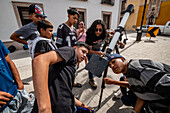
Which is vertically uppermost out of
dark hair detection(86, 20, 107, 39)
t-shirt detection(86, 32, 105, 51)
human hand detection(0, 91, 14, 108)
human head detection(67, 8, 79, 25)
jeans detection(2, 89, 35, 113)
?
human head detection(67, 8, 79, 25)

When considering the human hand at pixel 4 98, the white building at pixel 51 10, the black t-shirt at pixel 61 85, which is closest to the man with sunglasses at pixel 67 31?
the black t-shirt at pixel 61 85

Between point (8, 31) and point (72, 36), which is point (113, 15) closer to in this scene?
point (72, 36)

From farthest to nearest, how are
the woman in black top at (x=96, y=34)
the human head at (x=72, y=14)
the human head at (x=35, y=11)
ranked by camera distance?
1. the woman in black top at (x=96, y=34)
2. the human head at (x=72, y=14)
3. the human head at (x=35, y=11)

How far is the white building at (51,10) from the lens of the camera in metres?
4.59

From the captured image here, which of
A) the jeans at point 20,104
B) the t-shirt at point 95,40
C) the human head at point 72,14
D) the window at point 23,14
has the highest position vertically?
the window at point 23,14

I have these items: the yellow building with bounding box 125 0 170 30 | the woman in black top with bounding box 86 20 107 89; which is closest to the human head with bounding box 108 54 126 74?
the woman in black top with bounding box 86 20 107 89

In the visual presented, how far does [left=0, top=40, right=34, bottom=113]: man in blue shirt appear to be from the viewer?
2.69ft

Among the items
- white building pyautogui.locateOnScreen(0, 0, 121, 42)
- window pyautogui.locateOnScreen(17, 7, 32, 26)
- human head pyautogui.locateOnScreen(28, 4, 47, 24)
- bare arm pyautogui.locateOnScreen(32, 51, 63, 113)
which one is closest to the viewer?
bare arm pyautogui.locateOnScreen(32, 51, 63, 113)

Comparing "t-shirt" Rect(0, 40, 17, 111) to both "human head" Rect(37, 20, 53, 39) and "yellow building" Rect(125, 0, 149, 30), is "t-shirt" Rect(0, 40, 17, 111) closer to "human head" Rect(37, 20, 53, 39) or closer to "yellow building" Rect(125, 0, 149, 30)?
"human head" Rect(37, 20, 53, 39)

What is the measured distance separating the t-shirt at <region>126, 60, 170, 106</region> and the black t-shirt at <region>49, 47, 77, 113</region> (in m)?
0.78

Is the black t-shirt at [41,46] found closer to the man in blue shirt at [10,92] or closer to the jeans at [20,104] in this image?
the man in blue shirt at [10,92]

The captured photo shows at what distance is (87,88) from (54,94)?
1.54 metres

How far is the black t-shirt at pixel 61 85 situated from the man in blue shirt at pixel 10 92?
0.43m

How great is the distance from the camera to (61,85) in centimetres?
82
